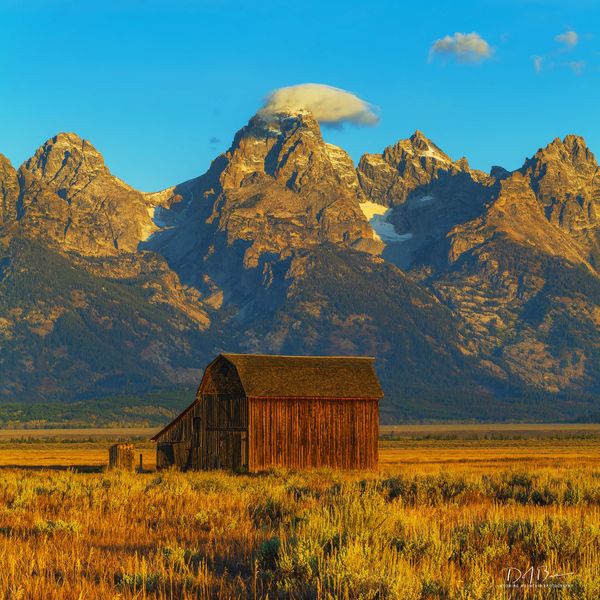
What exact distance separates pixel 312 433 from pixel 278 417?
2.13m

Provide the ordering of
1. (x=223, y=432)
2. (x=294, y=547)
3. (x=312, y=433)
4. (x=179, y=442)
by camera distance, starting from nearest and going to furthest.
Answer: (x=294, y=547), (x=223, y=432), (x=312, y=433), (x=179, y=442)

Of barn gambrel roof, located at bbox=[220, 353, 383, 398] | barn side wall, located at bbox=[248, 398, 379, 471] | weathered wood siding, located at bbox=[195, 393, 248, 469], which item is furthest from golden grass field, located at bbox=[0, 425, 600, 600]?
barn gambrel roof, located at bbox=[220, 353, 383, 398]

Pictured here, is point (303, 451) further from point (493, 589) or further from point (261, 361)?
point (493, 589)

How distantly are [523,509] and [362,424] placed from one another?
3669 cm

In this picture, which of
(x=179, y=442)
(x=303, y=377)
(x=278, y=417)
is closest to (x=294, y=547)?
(x=278, y=417)

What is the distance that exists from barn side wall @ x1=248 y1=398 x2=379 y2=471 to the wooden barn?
0.17ft

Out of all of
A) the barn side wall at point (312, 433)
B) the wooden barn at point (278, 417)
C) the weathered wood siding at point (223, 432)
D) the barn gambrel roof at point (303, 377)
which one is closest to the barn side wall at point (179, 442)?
the wooden barn at point (278, 417)

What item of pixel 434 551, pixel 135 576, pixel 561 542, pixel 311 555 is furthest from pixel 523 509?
pixel 135 576

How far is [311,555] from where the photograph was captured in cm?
1481

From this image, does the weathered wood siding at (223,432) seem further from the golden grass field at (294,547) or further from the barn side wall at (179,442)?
the golden grass field at (294,547)

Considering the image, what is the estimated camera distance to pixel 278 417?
59031mm

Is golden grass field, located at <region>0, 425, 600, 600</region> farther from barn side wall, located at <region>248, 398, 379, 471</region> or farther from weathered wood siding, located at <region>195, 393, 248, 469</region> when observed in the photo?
barn side wall, located at <region>248, 398, 379, 471</region>

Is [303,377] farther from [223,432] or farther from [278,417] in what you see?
[223,432]

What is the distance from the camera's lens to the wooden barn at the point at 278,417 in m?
58.4
